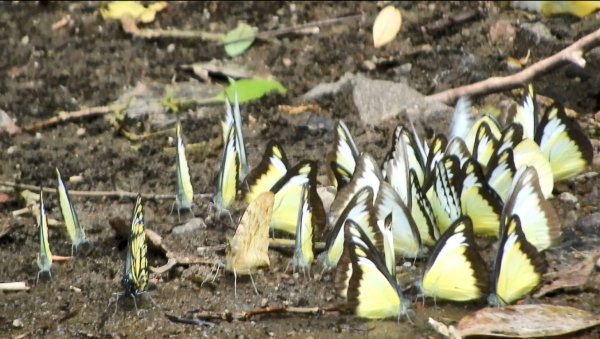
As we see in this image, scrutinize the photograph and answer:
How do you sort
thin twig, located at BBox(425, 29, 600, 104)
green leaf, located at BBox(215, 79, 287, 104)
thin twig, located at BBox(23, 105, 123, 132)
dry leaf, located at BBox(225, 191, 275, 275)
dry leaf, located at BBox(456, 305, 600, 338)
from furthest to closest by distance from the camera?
green leaf, located at BBox(215, 79, 287, 104) → thin twig, located at BBox(23, 105, 123, 132) → thin twig, located at BBox(425, 29, 600, 104) → dry leaf, located at BBox(225, 191, 275, 275) → dry leaf, located at BBox(456, 305, 600, 338)

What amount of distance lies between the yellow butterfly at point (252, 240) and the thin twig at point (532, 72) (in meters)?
1.67

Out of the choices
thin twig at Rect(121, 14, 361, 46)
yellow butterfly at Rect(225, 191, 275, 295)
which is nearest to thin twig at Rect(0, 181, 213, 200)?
yellow butterfly at Rect(225, 191, 275, 295)

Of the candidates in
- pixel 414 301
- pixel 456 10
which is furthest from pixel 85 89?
pixel 414 301

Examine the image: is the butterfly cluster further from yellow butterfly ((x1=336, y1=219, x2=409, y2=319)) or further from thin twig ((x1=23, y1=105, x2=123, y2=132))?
thin twig ((x1=23, y1=105, x2=123, y2=132))

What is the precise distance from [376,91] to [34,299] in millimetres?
2252

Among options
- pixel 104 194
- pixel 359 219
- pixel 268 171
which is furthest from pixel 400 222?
pixel 104 194

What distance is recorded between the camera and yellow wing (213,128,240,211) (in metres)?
3.88

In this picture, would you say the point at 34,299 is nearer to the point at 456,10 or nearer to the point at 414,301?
the point at 414,301

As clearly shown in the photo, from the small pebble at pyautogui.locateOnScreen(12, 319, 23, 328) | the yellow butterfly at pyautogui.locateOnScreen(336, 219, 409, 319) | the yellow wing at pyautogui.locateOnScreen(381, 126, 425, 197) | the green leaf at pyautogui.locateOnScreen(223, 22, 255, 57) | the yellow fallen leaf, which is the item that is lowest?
the small pebble at pyautogui.locateOnScreen(12, 319, 23, 328)

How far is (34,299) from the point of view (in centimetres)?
350

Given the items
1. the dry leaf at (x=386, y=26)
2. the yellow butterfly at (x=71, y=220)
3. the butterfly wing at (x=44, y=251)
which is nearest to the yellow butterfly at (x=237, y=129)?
the yellow butterfly at (x=71, y=220)

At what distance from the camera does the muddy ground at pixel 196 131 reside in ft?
10.9

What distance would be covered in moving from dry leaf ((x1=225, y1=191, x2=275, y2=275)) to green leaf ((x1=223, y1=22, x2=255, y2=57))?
281 centimetres

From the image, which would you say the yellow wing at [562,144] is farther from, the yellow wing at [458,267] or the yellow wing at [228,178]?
the yellow wing at [228,178]
